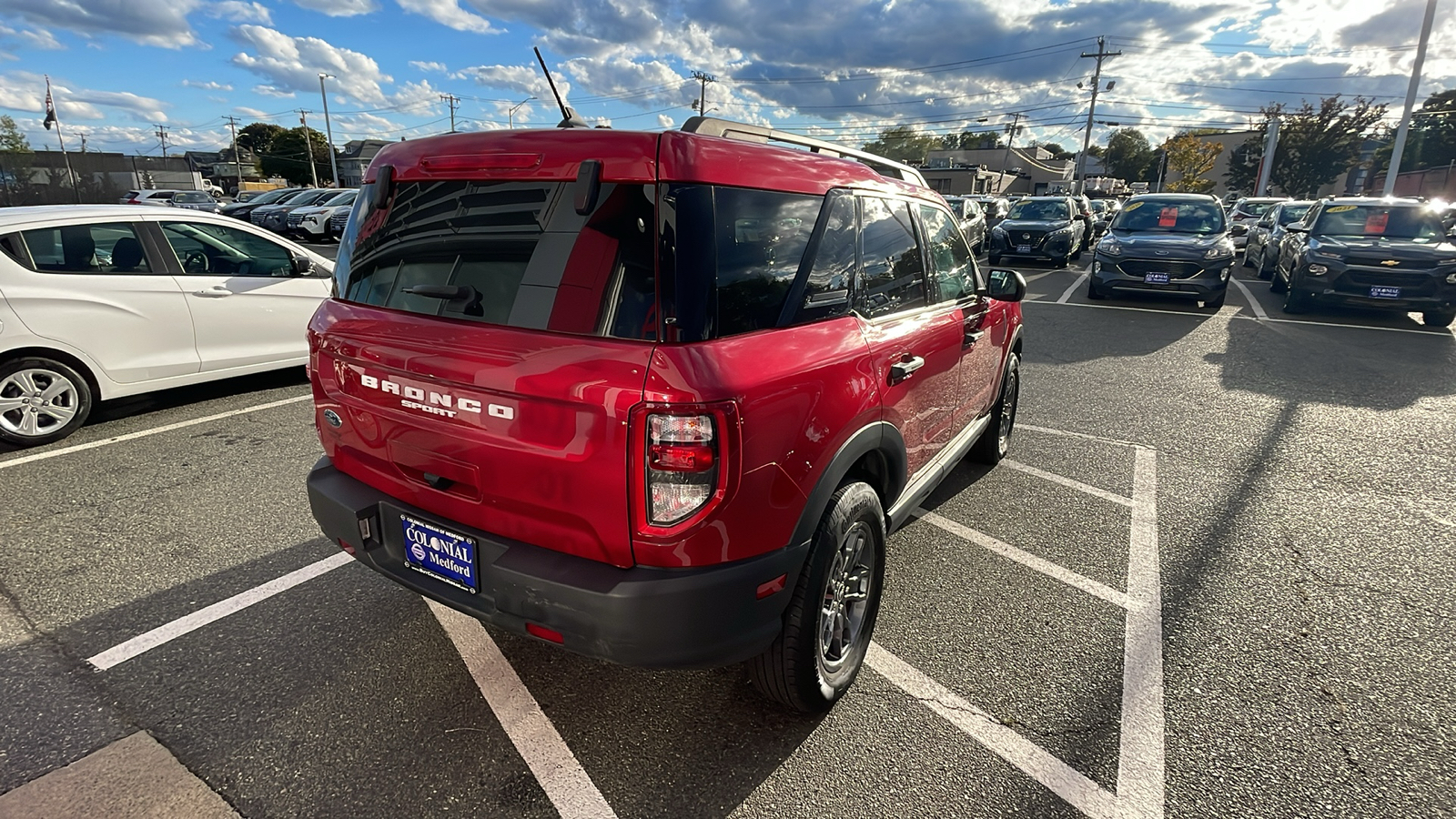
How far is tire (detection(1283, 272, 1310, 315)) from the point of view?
10.4 meters

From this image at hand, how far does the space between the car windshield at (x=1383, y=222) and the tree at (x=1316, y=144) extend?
2087 inches

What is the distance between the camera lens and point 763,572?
1.99 m

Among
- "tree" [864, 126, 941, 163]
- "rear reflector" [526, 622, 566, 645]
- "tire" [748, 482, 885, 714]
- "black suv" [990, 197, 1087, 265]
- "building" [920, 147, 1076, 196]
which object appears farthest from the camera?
"tree" [864, 126, 941, 163]

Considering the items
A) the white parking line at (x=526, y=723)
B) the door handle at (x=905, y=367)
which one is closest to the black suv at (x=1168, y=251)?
the door handle at (x=905, y=367)

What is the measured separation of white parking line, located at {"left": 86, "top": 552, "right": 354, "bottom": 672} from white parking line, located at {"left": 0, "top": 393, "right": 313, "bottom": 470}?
9.08ft

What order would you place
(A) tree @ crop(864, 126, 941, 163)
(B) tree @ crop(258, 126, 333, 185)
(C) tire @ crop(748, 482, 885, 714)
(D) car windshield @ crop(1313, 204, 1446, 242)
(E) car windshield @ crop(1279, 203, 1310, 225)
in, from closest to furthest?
(C) tire @ crop(748, 482, 885, 714) → (D) car windshield @ crop(1313, 204, 1446, 242) → (E) car windshield @ crop(1279, 203, 1310, 225) → (B) tree @ crop(258, 126, 333, 185) → (A) tree @ crop(864, 126, 941, 163)

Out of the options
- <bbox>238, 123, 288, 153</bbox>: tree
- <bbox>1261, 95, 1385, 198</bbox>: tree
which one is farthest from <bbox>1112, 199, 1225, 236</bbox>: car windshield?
<bbox>238, 123, 288, 153</bbox>: tree

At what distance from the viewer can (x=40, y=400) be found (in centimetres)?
484

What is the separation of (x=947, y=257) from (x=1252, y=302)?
37.4 feet

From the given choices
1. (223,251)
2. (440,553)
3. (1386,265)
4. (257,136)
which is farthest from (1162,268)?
(257,136)

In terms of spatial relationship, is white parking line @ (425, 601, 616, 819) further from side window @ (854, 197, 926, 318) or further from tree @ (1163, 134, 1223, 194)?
tree @ (1163, 134, 1223, 194)

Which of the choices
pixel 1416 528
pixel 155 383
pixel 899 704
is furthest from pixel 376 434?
pixel 1416 528

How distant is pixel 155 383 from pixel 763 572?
18.3 feet

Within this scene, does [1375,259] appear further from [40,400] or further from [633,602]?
[40,400]
